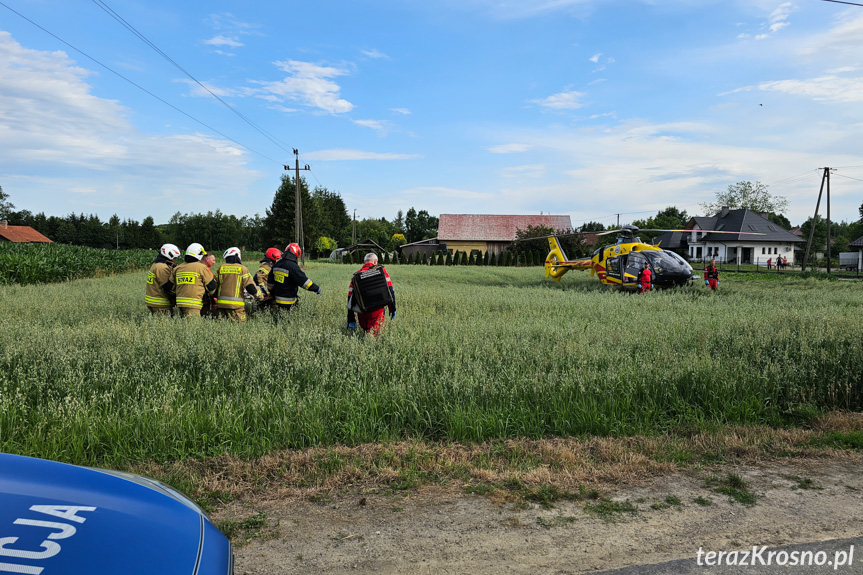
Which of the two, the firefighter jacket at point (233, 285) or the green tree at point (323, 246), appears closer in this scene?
the firefighter jacket at point (233, 285)

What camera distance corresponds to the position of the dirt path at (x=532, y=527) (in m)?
3.07

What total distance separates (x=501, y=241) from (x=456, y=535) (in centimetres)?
6713

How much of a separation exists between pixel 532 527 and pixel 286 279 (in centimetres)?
758

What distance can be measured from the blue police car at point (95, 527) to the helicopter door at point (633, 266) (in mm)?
19694

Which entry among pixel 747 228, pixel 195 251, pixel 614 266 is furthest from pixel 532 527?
pixel 747 228

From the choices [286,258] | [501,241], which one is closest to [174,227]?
[501,241]

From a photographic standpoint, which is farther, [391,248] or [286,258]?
[391,248]

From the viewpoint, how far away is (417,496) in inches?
153

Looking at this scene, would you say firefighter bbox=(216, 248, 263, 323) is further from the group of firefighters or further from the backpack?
the backpack

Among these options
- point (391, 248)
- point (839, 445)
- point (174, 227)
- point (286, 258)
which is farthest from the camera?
point (174, 227)

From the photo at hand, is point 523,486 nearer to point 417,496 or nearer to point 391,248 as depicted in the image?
point 417,496

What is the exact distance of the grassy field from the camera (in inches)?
190

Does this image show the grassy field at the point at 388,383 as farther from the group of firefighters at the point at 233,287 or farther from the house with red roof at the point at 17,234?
the house with red roof at the point at 17,234

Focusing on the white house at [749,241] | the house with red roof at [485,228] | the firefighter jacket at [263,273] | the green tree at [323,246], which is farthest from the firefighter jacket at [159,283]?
the green tree at [323,246]
